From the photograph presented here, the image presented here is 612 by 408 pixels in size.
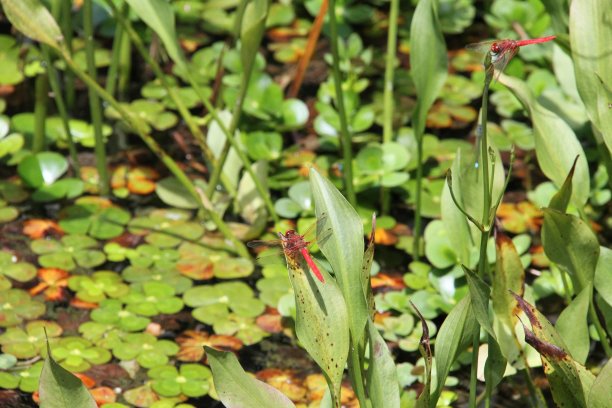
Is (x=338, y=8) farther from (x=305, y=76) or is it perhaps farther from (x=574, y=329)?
(x=574, y=329)

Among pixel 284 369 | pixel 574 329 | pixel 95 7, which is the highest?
pixel 574 329

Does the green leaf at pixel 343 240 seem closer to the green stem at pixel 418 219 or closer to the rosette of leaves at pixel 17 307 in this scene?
the green stem at pixel 418 219

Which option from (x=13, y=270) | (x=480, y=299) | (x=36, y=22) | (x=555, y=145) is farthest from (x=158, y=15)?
(x=480, y=299)

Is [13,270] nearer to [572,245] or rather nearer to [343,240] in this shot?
[343,240]

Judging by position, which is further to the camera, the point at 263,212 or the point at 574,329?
the point at 263,212

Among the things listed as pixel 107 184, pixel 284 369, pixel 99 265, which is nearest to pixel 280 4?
pixel 107 184
